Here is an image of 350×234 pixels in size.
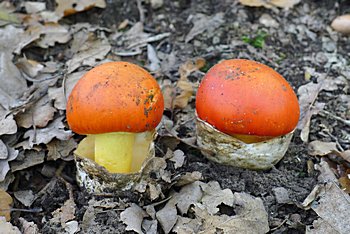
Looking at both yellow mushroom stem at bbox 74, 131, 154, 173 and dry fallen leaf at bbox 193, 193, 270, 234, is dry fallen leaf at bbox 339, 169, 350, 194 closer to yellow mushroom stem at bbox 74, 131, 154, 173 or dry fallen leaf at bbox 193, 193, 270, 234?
dry fallen leaf at bbox 193, 193, 270, 234

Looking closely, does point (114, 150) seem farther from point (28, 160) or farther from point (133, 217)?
point (28, 160)

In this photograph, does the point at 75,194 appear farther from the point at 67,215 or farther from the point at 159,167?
the point at 159,167

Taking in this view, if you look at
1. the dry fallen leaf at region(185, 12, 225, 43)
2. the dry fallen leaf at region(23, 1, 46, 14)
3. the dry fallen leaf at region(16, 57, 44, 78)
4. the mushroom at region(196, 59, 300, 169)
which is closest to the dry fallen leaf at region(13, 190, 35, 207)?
the mushroom at region(196, 59, 300, 169)

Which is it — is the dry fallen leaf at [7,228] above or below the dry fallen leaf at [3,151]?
below

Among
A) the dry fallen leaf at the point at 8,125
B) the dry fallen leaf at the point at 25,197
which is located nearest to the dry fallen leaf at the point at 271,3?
the dry fallen leaf at the point at 8,125

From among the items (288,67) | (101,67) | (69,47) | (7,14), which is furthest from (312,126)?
(7,14)

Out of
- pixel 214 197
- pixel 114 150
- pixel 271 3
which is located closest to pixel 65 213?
pixel 114 150

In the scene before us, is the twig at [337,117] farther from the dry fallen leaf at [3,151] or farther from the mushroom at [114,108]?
the dry fallen leaf at [3,151]
